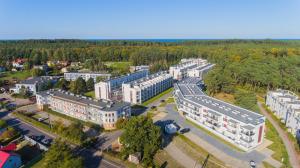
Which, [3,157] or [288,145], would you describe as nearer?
[3,157]

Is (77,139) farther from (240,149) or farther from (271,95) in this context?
(271,95)

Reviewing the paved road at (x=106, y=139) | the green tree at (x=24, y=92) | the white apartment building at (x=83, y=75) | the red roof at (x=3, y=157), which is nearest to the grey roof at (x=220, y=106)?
the paved road at (x=106, y=139)

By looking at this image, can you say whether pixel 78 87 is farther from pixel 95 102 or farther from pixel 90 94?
pixel 95 102

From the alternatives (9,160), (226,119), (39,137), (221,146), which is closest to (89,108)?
(39,137)

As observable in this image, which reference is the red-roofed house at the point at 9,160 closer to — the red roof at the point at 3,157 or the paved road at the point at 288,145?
the red roof at the point at 3,157

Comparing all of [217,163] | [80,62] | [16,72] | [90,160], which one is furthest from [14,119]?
[80,62]

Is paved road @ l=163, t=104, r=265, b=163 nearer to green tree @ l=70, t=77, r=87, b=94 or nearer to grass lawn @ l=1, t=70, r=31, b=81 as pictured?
green tree @ l=70, t=77, r=87, b=94
